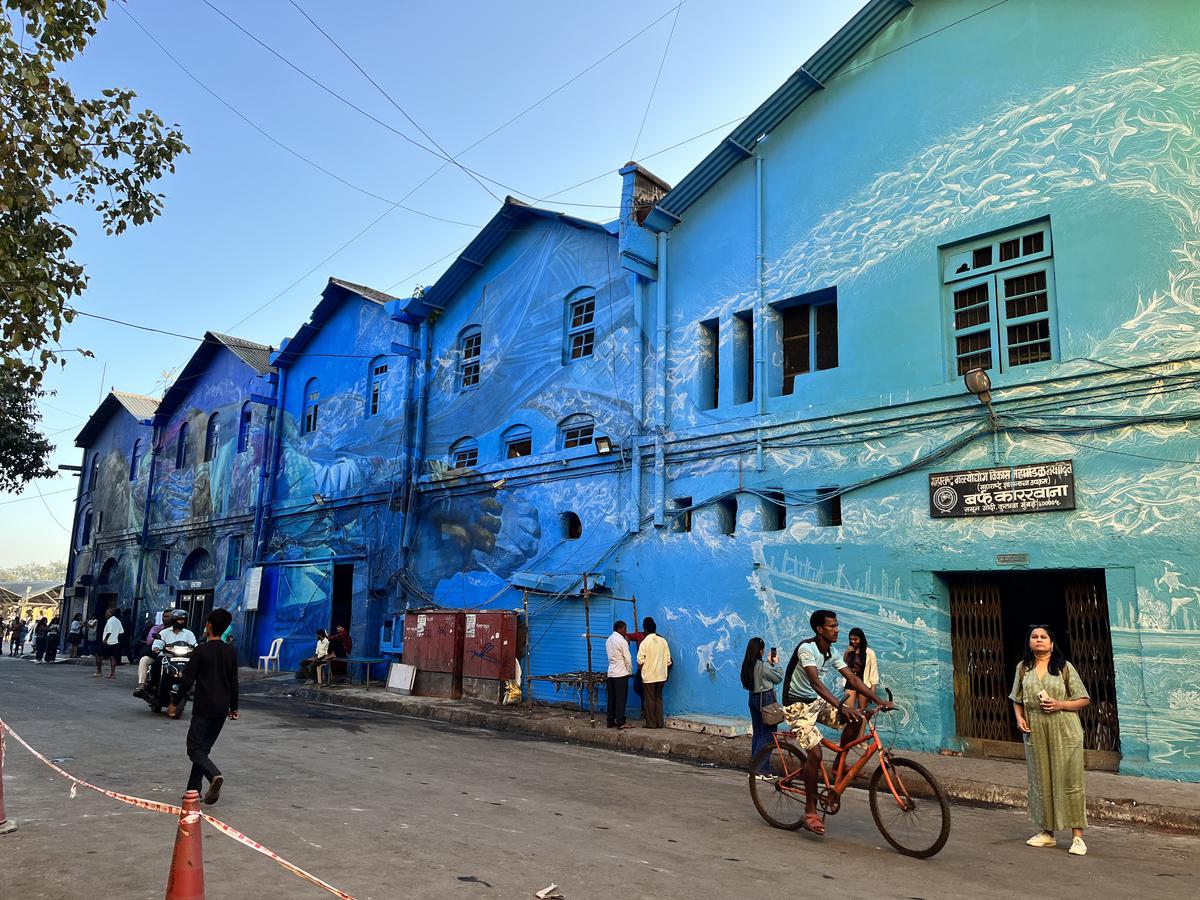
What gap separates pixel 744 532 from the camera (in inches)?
577

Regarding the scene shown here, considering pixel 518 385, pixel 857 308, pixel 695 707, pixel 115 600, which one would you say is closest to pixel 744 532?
pixel 695 707

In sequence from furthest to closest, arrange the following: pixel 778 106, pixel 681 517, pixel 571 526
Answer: pixel 571 526 → pixel 681 517 → pixel 778 106

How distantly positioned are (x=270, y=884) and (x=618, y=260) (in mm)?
14475

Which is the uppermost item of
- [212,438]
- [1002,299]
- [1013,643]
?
[212,438]

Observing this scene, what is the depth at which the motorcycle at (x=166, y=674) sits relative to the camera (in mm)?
14094

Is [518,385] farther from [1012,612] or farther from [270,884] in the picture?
[270,884]

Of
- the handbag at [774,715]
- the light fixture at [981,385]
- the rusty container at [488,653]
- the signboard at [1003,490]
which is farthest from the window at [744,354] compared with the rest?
the handbag at [774,715]

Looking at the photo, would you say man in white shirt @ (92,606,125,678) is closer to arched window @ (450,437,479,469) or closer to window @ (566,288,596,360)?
arched window @ (450,437,479,469)

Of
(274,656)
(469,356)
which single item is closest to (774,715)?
(469,356)

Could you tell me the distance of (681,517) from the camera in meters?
15.8

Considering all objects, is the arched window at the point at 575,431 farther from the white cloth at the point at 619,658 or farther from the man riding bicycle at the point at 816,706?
the man riding bicycle at the point at 816,706

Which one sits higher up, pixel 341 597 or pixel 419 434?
pixel 419 434

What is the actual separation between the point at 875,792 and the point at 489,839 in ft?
9.81

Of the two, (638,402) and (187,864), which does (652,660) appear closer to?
(638,402)
